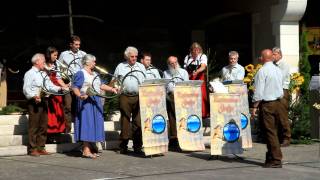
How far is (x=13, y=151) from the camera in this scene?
11180 mm

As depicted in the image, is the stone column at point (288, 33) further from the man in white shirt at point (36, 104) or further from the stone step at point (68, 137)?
the man in white shirt at point (36, 104)

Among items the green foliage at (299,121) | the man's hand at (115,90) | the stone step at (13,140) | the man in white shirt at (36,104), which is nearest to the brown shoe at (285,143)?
the green foliage at (299,121)

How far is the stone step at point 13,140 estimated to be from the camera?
11469 millimetres

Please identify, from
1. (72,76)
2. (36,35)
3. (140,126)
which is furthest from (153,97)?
(36,35)

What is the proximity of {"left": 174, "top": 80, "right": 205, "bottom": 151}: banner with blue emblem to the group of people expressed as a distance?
1.74 ft

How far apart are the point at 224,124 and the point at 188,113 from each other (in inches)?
34.8

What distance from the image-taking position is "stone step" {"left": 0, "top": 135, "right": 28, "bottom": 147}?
37.6ft

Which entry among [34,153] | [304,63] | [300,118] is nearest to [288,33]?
[304,63]

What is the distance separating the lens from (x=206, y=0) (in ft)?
59.8

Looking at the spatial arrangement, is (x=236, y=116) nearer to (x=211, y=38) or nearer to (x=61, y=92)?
(x=61, y=92)

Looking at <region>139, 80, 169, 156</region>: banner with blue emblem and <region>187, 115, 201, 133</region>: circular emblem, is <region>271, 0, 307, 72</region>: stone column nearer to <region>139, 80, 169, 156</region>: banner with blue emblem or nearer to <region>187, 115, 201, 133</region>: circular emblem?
<region>187, 115, 201, 133</region>: circular emblem

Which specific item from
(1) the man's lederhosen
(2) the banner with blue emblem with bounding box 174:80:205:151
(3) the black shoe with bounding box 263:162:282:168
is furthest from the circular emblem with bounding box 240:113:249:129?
(3) the black shoe with bounding box 263:162:282:168

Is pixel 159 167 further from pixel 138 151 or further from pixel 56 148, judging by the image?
pixel 56 148

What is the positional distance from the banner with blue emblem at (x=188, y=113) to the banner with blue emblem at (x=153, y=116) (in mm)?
357
